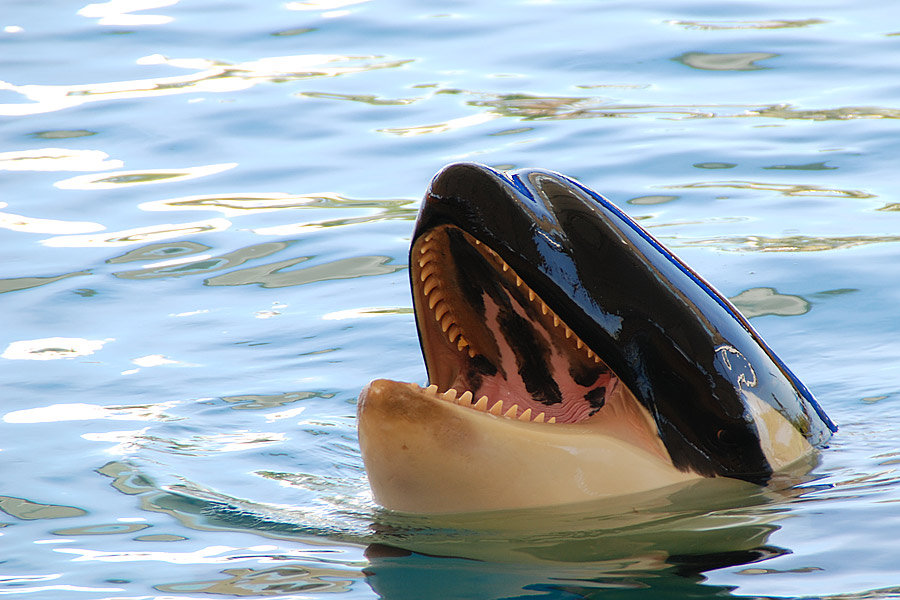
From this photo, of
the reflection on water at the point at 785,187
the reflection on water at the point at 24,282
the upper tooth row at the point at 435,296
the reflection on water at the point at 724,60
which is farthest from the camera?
the reflection on water at the point at 724,60

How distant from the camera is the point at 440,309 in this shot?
4410mm

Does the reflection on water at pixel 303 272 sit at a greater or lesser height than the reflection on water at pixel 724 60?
lesser

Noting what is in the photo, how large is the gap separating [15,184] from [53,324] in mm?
2916

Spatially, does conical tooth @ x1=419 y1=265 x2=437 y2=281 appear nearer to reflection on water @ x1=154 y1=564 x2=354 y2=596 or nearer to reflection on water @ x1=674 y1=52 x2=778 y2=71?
reflection on water @ x1=154 y1=564 x2=354 y2=596

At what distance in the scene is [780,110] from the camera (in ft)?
35.3

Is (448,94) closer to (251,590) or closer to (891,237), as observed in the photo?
(891,237)

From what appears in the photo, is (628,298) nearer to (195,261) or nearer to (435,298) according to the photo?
(435,298)

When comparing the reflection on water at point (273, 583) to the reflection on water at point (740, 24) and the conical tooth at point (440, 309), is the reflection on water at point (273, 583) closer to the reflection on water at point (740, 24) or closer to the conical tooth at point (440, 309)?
the conical tooth at point (440, 309)

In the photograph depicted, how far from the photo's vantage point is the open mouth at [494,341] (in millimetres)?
4309

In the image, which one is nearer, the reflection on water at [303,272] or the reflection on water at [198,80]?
the reflection on water at [303,272]

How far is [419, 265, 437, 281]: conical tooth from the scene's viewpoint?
14.1 feet

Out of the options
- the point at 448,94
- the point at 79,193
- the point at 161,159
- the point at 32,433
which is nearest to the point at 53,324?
the point at 32,433

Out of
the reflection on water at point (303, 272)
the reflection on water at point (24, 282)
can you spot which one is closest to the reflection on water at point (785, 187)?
the reflection on water at point (303, 272)

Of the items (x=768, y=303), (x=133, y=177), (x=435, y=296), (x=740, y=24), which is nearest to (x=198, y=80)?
(x=133, y=177)
